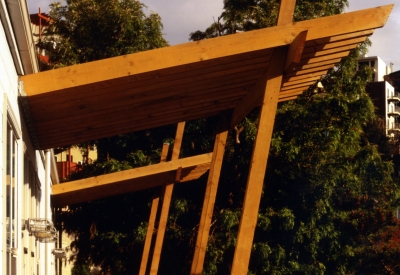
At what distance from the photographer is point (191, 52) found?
256 inches

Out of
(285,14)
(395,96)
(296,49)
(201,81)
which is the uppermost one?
(285,14)

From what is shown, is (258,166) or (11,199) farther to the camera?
(258,166)

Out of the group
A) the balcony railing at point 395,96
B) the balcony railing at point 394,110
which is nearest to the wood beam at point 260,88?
the balcony railing at point 395,96

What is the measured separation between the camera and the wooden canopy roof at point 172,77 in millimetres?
6207

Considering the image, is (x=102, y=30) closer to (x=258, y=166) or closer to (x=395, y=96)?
(x=258, y=166)

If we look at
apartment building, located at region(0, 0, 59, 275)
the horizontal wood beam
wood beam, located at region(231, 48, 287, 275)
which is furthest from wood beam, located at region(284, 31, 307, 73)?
the horizontal wood beam

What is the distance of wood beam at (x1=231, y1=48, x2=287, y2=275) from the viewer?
23.0ft

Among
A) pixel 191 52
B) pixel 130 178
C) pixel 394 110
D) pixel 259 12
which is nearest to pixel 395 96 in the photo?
pixel 394 110

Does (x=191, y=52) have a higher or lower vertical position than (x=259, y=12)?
lower

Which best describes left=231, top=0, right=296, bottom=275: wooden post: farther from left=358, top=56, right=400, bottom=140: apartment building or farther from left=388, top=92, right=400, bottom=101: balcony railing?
left=388, top=92, right=400, bottom=101: balcony railing

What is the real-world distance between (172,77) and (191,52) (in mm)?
718

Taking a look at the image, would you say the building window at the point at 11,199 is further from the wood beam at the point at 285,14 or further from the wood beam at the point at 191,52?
the wood beam at the point at 285,14

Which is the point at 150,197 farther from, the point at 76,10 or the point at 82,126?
the point at 82,126

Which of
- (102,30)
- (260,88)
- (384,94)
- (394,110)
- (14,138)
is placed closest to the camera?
(14,138)
